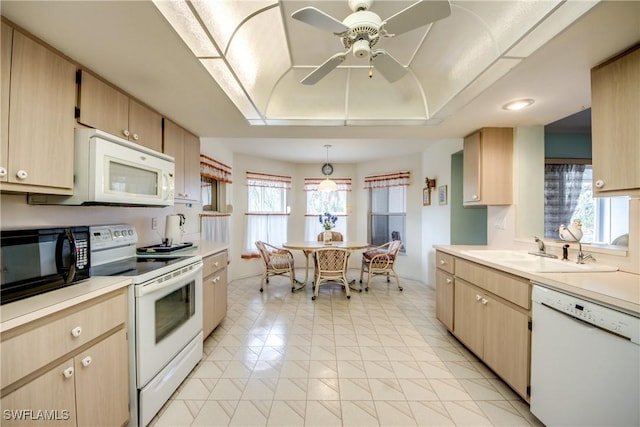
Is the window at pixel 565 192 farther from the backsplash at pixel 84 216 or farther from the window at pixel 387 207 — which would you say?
the backsplash at pixel 84 216

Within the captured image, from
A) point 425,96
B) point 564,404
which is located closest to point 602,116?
point 425,96

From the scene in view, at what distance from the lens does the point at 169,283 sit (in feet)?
5.19

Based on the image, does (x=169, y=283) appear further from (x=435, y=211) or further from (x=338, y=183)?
(x=338, y=183)

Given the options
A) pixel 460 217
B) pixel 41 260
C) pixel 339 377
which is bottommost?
pixel 339 377

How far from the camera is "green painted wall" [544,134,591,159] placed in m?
3.16

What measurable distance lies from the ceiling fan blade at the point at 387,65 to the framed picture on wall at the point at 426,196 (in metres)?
2.94

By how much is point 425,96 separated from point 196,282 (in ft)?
8.35

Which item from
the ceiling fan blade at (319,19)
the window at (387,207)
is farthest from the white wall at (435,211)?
the ceiling fan blade at (319,19)

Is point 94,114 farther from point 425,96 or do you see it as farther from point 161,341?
point 425,96

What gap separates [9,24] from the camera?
3.69ft

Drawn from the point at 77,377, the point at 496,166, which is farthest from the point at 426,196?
the point at 77,377

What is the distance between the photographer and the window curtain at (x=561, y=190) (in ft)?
10.4

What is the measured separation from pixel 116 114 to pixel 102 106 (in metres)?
0.11

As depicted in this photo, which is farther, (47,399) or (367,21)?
(367,21)
